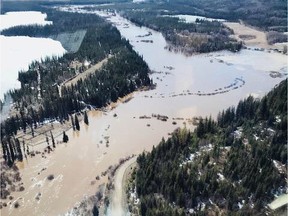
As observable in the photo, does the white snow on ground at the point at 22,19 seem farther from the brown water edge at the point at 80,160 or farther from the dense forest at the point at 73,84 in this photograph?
the brown water edge at the point at 80,160

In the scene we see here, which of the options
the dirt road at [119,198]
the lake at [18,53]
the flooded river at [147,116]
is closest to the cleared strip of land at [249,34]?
the flooded river at [147,116]

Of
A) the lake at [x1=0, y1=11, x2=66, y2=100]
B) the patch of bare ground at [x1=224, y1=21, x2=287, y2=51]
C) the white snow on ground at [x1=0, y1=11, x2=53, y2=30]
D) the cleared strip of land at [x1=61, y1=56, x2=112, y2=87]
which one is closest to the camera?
the cleared strip of land at [x1=61, y1=56, x2=112, y2=87]

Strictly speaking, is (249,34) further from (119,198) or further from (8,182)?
(8,182)

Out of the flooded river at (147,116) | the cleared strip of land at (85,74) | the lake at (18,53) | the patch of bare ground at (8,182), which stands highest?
the cleared strip of land at (85,74)

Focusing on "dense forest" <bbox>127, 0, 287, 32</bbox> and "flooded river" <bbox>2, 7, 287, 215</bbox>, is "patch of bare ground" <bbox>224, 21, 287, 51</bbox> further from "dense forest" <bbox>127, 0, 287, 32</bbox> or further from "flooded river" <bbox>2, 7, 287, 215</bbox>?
"flooded river" <bbox>2, 7, 287, 215</bbox>

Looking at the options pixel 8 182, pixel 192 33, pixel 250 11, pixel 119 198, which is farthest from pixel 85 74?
pixel 250 11

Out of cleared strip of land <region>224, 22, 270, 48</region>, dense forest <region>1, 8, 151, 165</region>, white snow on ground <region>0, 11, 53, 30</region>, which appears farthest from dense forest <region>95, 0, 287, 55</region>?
white snow on ground <region>0, 11, 53, 30</region>

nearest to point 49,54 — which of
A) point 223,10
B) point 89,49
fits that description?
point 89,49

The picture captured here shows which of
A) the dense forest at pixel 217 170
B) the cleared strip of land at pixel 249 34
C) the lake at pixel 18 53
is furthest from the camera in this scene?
the cleared strip of land at pixel 249 34
